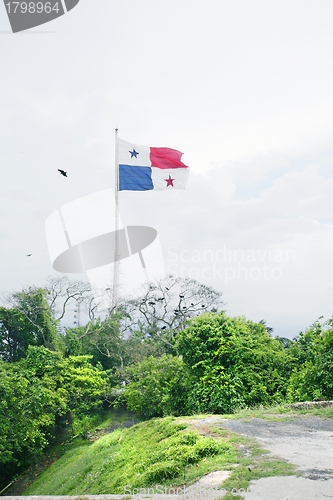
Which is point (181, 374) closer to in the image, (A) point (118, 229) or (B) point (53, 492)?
(B) point (53, 492)

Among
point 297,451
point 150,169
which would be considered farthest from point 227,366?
point 150,169

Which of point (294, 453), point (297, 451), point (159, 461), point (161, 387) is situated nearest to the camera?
point (294, 453)

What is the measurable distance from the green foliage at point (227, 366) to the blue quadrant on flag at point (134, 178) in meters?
9.06

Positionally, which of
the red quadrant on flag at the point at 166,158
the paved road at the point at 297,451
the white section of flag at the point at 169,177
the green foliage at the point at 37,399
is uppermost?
the red quadrant on flag at the point at 166,158

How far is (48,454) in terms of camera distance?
20797 millimetres

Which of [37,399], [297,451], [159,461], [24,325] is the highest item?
[24,325]

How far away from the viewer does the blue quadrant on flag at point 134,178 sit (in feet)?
65.2

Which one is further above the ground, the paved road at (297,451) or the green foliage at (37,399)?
the paved road at (297,451)

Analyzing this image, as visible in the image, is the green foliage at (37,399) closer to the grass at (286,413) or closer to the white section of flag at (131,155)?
the grass at (286,413)

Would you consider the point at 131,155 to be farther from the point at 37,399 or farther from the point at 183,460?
the point at 183,460

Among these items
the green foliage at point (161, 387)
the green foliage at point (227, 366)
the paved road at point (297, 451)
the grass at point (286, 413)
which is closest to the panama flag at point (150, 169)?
the green foliage at point (227, 366)

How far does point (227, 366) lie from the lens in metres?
13.5

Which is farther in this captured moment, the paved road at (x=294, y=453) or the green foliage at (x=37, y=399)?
the green foliage at (x=37, y=399)

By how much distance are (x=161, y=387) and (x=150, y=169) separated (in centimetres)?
1204
